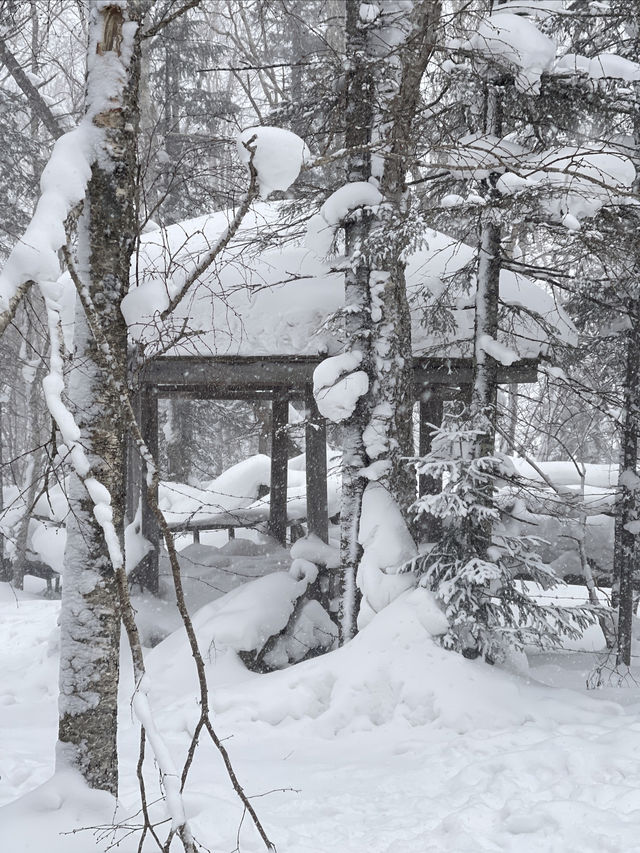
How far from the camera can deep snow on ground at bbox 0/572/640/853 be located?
3756mm

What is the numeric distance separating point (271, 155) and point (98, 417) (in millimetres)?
1384

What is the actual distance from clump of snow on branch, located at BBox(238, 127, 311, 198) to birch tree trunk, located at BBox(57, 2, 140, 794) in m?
0.84

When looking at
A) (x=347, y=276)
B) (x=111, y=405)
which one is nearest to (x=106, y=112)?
(x=111, y=405)

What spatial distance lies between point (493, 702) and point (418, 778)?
119 centimetres

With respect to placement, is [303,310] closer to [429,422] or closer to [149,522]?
[429,422]

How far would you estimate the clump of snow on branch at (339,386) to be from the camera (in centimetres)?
676

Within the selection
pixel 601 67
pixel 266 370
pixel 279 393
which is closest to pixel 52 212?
pixel 601 67

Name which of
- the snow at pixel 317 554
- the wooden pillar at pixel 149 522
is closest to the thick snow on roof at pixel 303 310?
the wooden pillar at pixel 149 522

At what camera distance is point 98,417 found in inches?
129

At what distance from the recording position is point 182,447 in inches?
684

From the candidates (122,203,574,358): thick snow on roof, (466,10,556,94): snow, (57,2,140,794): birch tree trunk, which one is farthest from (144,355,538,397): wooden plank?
(57,2,140,794): birch tree trunk

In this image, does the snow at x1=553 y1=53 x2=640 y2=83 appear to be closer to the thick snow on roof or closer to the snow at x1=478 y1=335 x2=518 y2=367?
the thick snow on roof

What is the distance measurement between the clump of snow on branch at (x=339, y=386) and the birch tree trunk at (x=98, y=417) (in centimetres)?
356

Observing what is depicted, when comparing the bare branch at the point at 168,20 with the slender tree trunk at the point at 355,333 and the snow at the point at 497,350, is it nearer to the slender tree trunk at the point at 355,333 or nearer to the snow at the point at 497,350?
the slender tree trunk at the point at 355,333
